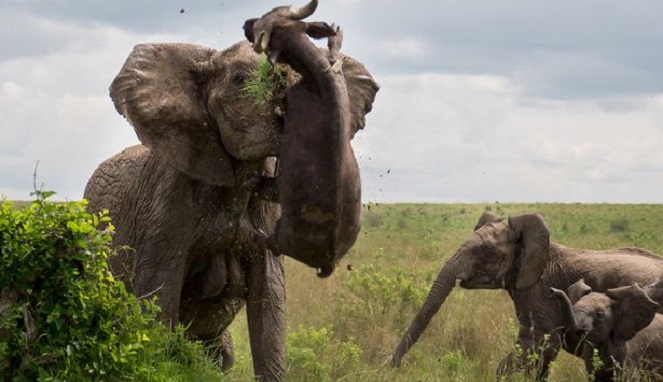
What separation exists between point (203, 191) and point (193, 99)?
63 centimetres

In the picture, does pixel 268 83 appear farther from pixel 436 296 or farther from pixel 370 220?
pixel 370 220

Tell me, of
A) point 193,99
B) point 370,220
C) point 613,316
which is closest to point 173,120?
point 193,99

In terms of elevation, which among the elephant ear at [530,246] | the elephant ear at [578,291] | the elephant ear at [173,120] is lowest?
the elephant ear at [578,291]

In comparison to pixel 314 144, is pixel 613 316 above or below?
below

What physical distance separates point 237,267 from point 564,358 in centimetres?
584

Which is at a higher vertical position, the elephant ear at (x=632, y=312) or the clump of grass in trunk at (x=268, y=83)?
the clump of grass in trunk at (x=268, y=83)

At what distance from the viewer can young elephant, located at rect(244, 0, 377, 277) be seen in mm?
6379

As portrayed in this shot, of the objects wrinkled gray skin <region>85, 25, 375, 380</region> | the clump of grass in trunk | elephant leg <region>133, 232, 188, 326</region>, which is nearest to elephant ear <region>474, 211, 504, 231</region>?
wrinkled gray skin <region>85, 25, 375, 380</region>

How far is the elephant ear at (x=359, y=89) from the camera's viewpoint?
7539 mm

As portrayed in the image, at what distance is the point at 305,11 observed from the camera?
258 inches

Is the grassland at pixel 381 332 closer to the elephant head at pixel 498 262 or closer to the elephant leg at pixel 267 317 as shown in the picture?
the elephant leg at pixel 267 317

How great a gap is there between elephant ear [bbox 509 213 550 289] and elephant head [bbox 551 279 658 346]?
186cm

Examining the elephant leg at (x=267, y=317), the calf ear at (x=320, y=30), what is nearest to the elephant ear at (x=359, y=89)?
the calf ear at (x=320, y=30)

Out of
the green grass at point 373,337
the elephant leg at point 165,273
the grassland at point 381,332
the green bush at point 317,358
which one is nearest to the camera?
the elephant leg at point 165,273
